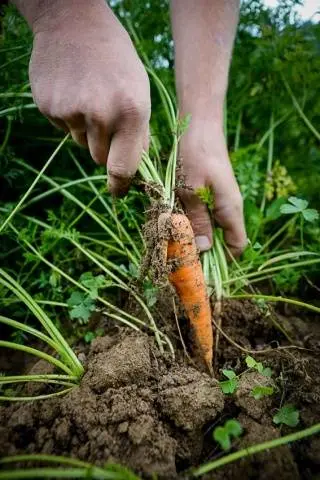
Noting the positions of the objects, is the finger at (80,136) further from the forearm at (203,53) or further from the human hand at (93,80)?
the forearm at (203,53)

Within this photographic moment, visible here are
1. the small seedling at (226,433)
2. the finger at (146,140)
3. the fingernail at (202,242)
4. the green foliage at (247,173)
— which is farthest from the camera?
the green foliage at (247,173)

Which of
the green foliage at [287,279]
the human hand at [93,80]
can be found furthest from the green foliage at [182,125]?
the green foliage at [287,279]

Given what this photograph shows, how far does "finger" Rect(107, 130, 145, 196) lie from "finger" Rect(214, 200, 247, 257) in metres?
0.50

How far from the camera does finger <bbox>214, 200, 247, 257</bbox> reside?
1706mm

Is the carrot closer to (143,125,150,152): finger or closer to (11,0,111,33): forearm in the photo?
(143,125,150,152): finger

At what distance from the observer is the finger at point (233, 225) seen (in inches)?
67.2

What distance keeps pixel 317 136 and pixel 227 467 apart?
5.76 ft

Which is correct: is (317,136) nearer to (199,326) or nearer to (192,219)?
(192,219)

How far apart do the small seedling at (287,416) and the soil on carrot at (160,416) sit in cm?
3

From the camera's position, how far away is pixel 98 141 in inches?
52.8

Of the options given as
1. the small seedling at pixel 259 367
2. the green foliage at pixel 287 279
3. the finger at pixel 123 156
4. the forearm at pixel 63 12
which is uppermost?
the forearm at pixel 63 12

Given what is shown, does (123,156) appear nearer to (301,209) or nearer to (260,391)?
(301,209)

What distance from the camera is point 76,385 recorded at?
1.31 m

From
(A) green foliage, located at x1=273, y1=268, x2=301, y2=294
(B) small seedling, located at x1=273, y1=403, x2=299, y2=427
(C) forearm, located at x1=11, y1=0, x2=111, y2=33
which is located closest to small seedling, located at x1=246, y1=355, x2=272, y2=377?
(B) small seedling, located at x1=273, y1=403, x2=299, y2=427
